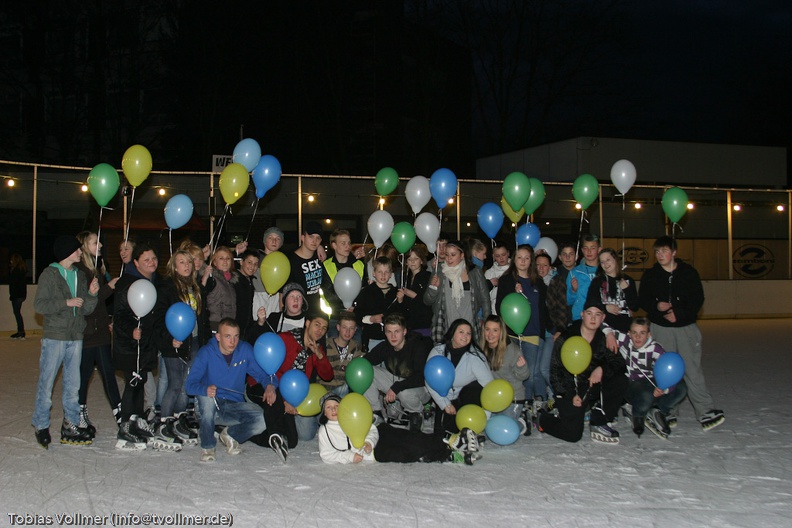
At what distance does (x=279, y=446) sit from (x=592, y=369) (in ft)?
8.69

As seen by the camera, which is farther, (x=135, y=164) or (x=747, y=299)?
(x=747, y=299)

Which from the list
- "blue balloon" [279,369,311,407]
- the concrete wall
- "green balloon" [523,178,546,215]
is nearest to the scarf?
"blue balloon" [279,369,311,407]

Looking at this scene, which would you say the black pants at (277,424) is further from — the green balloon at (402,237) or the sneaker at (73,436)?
the green balloon at (402,237)

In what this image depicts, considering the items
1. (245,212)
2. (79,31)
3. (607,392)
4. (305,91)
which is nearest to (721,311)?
(245,212)

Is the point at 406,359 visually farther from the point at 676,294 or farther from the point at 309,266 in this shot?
the point at 676,294

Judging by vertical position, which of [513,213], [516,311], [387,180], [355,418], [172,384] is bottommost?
[355,418]

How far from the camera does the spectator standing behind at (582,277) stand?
679 cm

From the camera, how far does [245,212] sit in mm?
14906

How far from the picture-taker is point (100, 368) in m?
6.08

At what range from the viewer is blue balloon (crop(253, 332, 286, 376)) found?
558 cm

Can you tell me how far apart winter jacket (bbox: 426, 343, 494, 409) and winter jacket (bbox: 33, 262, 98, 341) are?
2776mm

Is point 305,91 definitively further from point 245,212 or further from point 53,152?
point 245,212

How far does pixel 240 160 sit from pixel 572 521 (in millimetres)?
5088

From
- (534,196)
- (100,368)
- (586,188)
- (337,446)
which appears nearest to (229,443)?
(337,446)
